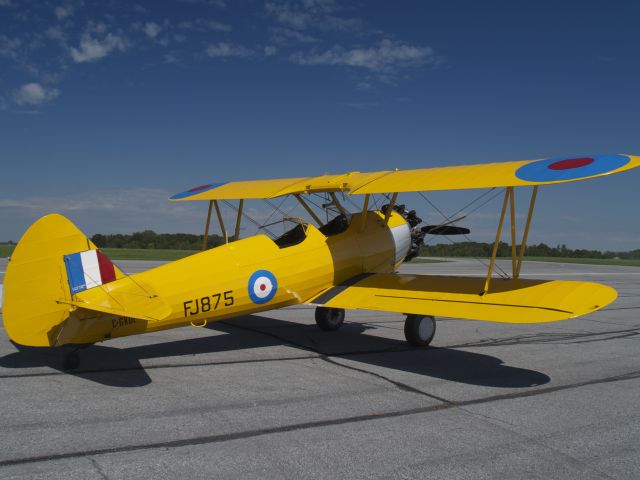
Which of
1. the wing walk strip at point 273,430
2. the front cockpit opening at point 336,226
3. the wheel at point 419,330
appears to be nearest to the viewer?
the wing walk strip at point 273,430

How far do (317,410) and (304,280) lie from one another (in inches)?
129

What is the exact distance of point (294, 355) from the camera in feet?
26.6

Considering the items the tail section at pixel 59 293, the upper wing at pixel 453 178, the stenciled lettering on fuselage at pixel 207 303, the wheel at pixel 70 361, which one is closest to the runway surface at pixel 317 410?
the wheel at pixel 70 361

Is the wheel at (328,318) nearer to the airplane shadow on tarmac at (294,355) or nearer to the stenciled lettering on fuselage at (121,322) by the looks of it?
the airplane shadow on tarmac at (294,355)

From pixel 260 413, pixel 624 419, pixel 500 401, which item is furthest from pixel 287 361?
pixel 624 419

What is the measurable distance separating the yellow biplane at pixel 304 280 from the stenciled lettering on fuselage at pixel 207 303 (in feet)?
0.05

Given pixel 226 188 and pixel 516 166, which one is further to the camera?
pixel 226 188

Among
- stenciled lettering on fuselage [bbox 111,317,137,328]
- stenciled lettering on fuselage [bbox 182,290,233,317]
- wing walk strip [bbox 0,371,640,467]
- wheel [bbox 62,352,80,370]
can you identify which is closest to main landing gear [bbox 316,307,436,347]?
wing walk strip [bbox 0,371,640,467]

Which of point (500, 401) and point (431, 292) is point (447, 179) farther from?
point (500, 401)

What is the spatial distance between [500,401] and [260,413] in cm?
262

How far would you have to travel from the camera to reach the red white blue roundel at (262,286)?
7805 millimetres

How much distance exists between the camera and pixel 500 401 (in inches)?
236

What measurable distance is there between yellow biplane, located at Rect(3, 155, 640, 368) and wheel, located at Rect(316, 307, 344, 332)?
0.02m

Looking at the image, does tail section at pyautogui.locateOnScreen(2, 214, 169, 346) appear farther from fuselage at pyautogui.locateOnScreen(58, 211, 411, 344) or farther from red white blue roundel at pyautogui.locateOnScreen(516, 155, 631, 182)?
red white blue roundel at pyautogui.locateOnScreen(516, 155, 631, 182)
